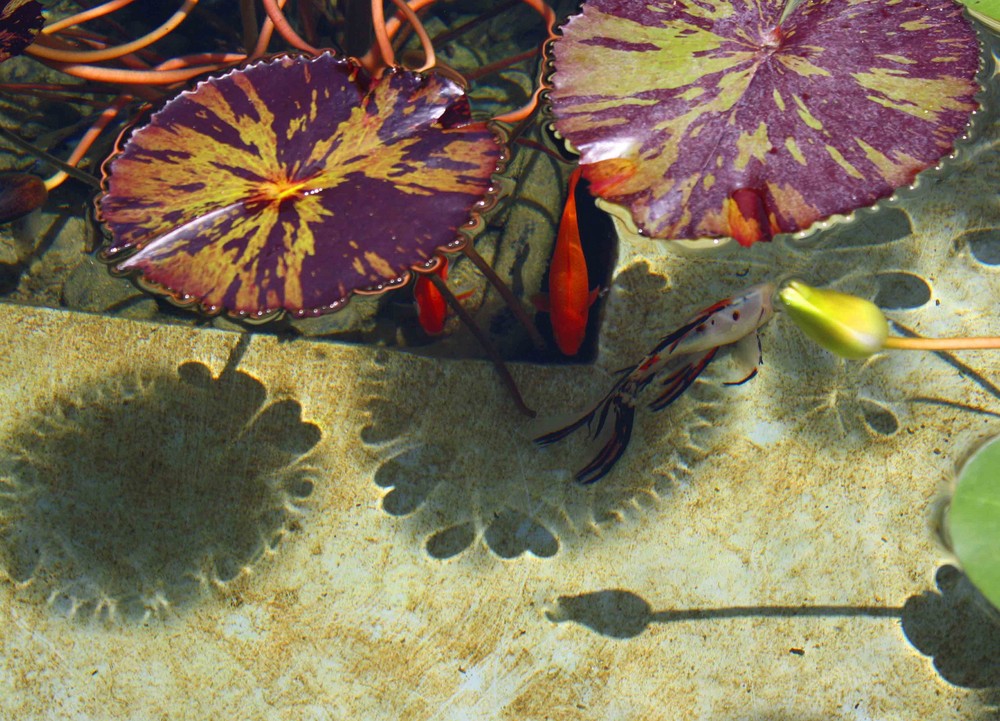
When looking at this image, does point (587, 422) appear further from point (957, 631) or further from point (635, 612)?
point (957, 631)

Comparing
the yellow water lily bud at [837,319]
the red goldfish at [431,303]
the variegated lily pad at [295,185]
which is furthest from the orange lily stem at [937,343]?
the red goldfish at [431,303]

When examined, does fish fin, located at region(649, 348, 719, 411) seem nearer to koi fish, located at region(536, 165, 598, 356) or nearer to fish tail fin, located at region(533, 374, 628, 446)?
fish tail fin, located at region(533, 374, 628, 446)

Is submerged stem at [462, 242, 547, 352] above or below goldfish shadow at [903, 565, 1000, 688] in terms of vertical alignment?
above

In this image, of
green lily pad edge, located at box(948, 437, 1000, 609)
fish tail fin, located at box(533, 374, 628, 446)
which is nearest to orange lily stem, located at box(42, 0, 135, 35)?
fish tail fin, located at box(533, 374, 628, 446)

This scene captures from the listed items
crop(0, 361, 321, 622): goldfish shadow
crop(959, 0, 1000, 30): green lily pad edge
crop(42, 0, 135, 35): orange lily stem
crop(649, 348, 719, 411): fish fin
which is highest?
crop(959, 0, 1000, 30): green lily pad edge

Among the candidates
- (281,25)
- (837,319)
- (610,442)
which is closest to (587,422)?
(610,442)
